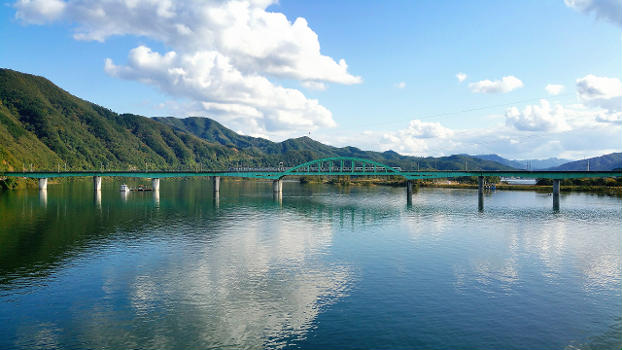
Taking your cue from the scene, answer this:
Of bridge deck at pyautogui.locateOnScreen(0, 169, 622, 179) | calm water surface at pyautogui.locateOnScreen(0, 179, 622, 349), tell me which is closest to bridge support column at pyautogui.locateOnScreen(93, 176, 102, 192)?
bridge deck at pyautogui.locateOnScreen(0, 169, 622, 179)

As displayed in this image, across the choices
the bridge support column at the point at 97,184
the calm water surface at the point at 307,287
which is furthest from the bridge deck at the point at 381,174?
the calm water surface at the point at 307,287

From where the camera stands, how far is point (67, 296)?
24641 millimetres

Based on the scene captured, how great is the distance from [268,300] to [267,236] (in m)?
23.2

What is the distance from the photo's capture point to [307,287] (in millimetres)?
27109

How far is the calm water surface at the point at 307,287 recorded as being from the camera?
19625mm

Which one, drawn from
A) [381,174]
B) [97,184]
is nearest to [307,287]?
[381,174]

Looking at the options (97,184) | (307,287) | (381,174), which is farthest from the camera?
(381,174)

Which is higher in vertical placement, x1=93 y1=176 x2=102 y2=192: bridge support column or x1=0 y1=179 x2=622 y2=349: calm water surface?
x1=93 y1=176 x2=102 y2=192: bridge support column

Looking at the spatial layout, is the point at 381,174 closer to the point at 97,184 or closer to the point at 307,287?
the point at 97,184

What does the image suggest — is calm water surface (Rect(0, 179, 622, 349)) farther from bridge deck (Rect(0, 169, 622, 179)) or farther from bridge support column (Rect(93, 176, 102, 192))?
bridge support column (Rect(93, 176, 102, 192))

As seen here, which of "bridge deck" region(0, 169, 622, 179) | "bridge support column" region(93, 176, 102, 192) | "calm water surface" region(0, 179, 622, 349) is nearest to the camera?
"calm water surface" region(0, 179, 622, 349)

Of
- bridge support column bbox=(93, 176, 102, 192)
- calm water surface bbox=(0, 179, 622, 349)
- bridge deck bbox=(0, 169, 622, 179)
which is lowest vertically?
calm water surface bbox=(0, 179, 622, 349)

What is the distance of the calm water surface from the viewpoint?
1962cm

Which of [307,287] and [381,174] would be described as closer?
[307,287]
